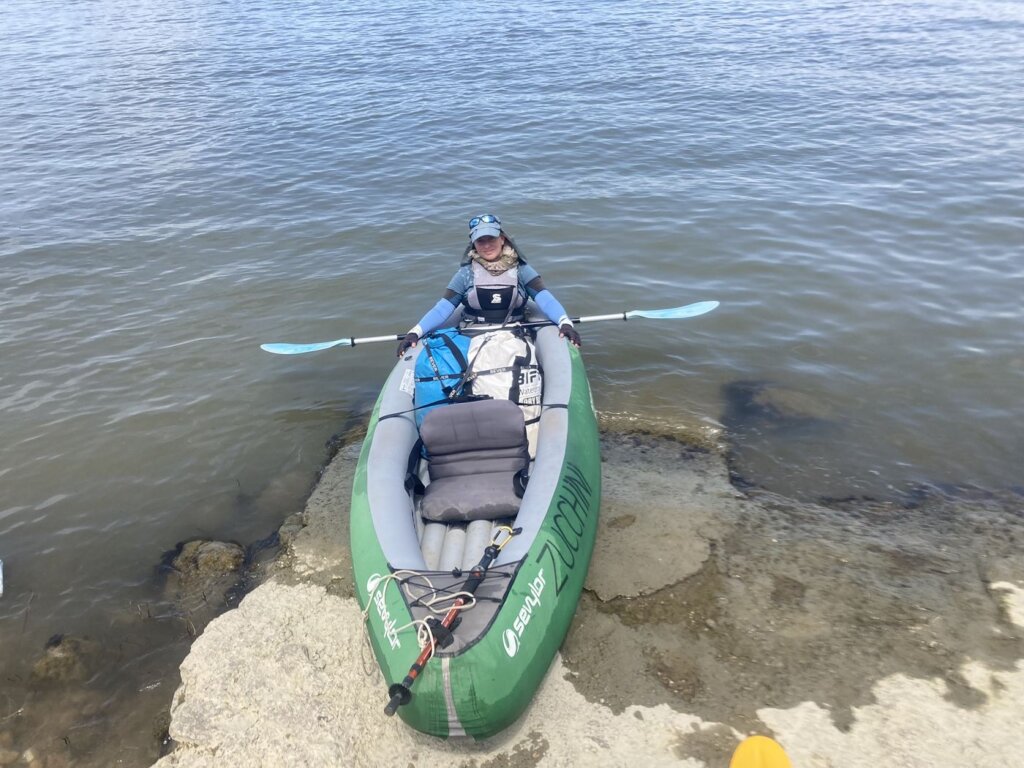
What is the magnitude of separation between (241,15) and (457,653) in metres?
32.5

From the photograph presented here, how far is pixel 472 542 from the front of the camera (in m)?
5.24

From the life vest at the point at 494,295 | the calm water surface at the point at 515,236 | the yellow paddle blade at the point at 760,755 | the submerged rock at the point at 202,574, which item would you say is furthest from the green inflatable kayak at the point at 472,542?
the calm water surface at the point at 515,236

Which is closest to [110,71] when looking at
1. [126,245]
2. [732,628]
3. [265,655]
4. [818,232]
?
[126,245]

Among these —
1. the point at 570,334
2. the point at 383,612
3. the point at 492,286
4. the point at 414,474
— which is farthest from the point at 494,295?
the point at 383,612

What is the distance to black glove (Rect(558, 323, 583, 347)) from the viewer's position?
22.9 feet

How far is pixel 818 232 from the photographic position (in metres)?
11.0

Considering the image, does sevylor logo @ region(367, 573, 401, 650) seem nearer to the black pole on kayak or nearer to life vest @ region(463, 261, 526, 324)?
the black pole on kayak

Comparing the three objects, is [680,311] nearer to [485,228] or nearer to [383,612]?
[485,228]

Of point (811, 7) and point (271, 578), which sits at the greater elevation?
point (811, 7)

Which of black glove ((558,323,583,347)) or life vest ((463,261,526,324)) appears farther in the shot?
life vest ((463,261,526,324))

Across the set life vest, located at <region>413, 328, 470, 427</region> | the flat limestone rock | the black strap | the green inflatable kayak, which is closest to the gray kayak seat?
the green inflatable kayak

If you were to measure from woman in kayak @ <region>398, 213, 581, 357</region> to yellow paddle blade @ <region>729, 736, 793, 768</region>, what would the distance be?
4.46m

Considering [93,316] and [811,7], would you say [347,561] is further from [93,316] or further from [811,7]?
[811,7]

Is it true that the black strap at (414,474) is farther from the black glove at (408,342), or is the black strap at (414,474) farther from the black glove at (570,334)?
the black glove at (570,334)
